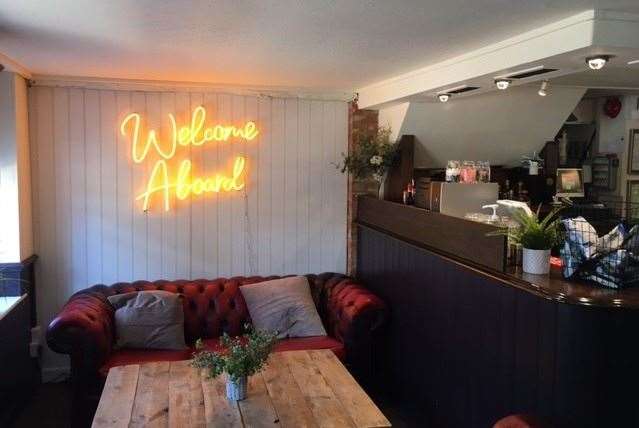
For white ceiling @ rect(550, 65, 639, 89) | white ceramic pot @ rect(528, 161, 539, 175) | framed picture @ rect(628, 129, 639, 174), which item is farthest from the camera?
framed picture @ rect(628, 129, 639, 174)

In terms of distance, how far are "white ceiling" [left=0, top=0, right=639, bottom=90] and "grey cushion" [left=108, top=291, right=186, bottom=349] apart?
5.58ft

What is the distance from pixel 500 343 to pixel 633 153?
376 cm

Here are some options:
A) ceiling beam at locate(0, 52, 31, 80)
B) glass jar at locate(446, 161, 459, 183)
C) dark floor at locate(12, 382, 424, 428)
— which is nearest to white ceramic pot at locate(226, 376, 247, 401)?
dark floor at locate(12, 382, 424, 428)

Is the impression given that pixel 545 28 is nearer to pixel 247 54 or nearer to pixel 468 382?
pixel 247 54

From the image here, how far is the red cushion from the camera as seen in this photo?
12.2ft

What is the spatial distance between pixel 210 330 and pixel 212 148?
60.8 inches

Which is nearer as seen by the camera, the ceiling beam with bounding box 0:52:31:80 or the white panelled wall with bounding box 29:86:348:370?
the ceiling beam with bounding box 0:52:31:80

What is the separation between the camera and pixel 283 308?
4324 millimetres

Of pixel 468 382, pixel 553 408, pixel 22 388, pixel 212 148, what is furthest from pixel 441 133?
pixel 22 388

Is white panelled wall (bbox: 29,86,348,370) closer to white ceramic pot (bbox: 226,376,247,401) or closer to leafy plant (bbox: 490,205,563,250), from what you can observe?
white ceramic pot (bbox: 226,376,247,401)

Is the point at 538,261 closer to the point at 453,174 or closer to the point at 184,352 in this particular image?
the point at 453,174

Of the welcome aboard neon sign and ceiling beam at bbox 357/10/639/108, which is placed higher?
ceiling beam at bbox 357/10/639/108

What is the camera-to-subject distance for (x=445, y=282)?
342 centimetres

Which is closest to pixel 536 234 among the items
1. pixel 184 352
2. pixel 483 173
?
pixel 483 173
